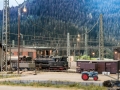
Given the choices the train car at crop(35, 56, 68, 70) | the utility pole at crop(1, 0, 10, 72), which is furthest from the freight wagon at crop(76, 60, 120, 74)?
the utility pole at crop(1, 0, 10, 72)

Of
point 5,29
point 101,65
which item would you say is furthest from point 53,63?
point 5,29

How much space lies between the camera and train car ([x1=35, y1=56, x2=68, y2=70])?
130 feet

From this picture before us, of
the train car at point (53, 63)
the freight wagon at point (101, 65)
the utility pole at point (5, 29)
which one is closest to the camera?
the freight wagon at point (101, 65)

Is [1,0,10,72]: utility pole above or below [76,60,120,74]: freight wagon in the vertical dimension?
above

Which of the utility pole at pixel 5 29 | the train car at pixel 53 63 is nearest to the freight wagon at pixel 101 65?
the train car at pixel 53 63

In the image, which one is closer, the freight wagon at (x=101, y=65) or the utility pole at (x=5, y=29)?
the freight wagon at (x=101, y=65)

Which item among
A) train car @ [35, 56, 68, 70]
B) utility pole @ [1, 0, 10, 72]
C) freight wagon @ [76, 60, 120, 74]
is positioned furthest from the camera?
train car @ [35, 56, 68, 70]

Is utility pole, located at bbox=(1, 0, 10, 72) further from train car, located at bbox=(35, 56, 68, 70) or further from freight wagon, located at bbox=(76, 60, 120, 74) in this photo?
freight wagon, located at bbox=(76, 60, 120, 74)

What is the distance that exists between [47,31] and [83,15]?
48.6 m

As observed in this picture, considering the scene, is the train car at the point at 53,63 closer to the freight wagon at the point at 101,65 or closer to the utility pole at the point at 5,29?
the freight wagon at the point at 101,65

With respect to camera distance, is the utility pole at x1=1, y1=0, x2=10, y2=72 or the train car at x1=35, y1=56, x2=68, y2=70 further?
the train car at x1=35, y1=56, x2=68, y2=70

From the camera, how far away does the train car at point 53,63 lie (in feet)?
130

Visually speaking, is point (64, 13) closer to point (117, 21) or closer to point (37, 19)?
point (37, 19)

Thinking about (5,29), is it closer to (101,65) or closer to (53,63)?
(53,63)
